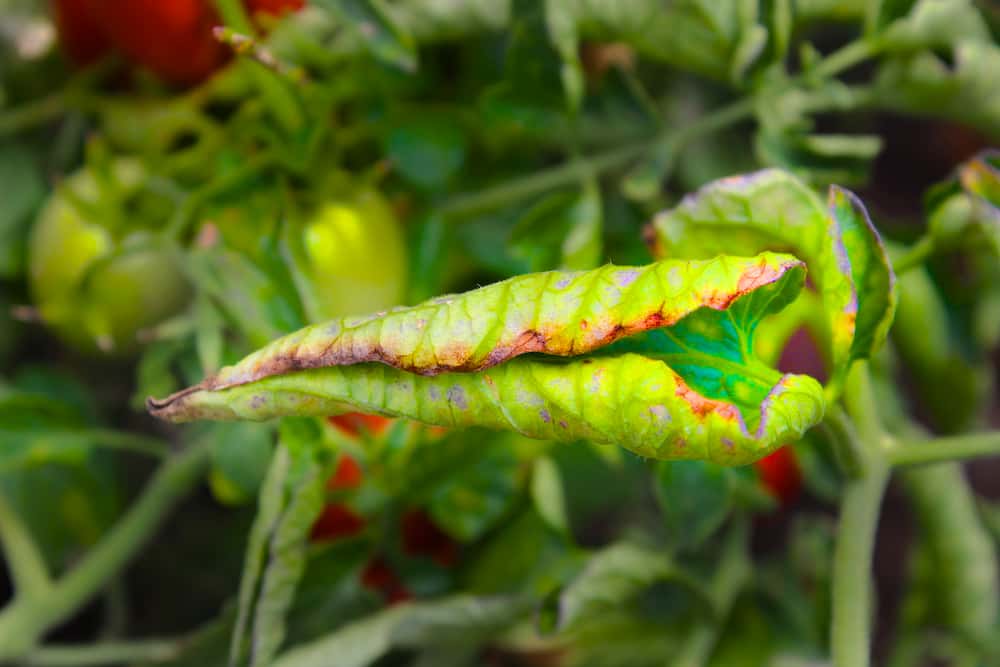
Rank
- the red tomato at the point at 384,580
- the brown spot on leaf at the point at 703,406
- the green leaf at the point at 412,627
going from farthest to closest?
1. the red tomato at the point at 384,580
2. the green leaf at the point at 412,627
3. the brown spot on leaf at the point at 703,406

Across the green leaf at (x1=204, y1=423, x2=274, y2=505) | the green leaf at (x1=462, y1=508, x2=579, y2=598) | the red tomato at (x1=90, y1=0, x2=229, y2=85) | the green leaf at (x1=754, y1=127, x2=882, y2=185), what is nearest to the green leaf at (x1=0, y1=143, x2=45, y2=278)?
the red tomato at (x1=90, y1=0, x2=229, y2=85)

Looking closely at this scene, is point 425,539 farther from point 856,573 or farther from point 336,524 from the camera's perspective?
point 856,573

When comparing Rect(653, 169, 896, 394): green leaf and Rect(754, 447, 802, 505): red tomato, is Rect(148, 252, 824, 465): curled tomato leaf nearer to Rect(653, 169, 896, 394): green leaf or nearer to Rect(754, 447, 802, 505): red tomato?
Rect(653, 169, 896, 394): green leaf

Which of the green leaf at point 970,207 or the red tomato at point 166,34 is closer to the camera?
the green leaf at point 970,207

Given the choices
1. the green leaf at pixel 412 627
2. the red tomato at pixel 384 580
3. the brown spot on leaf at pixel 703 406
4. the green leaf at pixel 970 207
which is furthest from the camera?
the red tomato at pixel 384 580

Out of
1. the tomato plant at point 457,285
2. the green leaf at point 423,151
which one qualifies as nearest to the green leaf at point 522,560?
the tomato plant at point 457,285

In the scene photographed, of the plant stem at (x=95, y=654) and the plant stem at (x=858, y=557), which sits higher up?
the plant stem at (x=95, y=654)

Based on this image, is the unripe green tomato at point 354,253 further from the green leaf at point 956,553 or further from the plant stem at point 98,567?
the green leaf at point 956,553

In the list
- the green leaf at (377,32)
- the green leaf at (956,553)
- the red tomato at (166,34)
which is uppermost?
the red tomato at (166,34)
